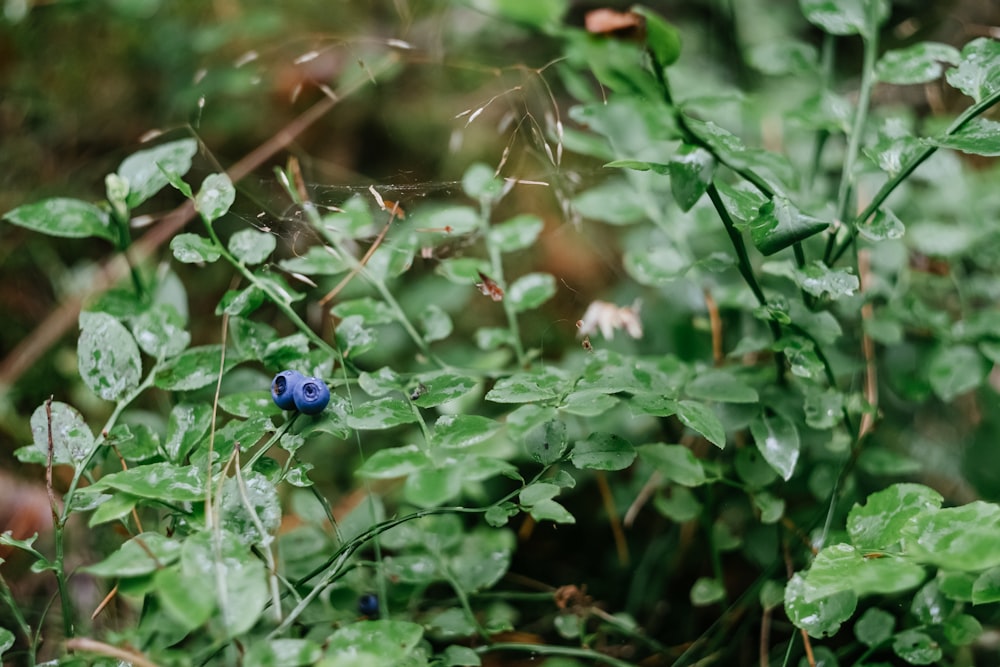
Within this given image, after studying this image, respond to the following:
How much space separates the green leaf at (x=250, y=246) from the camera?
79cm

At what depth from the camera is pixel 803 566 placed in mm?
861

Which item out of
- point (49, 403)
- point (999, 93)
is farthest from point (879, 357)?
point (49, 403)

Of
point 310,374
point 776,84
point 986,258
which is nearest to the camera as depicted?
point 310,374

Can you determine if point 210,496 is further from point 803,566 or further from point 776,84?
point 776,84

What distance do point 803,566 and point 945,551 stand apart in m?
0.34

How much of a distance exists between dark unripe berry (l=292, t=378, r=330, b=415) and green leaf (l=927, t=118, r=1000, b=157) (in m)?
0.60

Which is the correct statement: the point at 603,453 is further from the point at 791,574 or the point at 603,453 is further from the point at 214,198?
the point at 214,198

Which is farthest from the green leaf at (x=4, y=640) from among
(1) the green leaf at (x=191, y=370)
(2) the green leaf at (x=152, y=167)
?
(2) the green leaf at (x=152, y=167)

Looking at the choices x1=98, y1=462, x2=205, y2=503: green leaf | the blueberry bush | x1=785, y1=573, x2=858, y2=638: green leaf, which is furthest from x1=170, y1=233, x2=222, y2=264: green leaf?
x1=785, y1=573, x2=858, y2=638: green leaf

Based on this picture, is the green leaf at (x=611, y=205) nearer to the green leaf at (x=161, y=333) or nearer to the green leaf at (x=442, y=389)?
the green leaf at (x=442, y=389)

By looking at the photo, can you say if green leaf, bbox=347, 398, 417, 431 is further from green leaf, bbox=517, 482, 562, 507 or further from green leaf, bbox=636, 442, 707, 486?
green leaf, bbox=636, 442, 707, 486

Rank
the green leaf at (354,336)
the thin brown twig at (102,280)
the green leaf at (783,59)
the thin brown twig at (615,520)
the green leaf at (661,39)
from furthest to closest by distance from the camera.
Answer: the thin brown twig at (102,280) → the thin brown twig at (615,520) → the green leaf at (783,59) → the green leaf at (354,336) → the green leaf at (661,39)

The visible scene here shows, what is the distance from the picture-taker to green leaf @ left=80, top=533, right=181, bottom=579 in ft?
1.70

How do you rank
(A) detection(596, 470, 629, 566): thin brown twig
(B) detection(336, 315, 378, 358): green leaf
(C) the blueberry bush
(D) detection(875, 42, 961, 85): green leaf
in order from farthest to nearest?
(A) detection(596, 470, 629, 566): thin brown twig → (D) detection(875, 42, 961, 85): green leaf → (B) detection(336, 315, 378, 358): green leaf → (C) the blueberry bush
